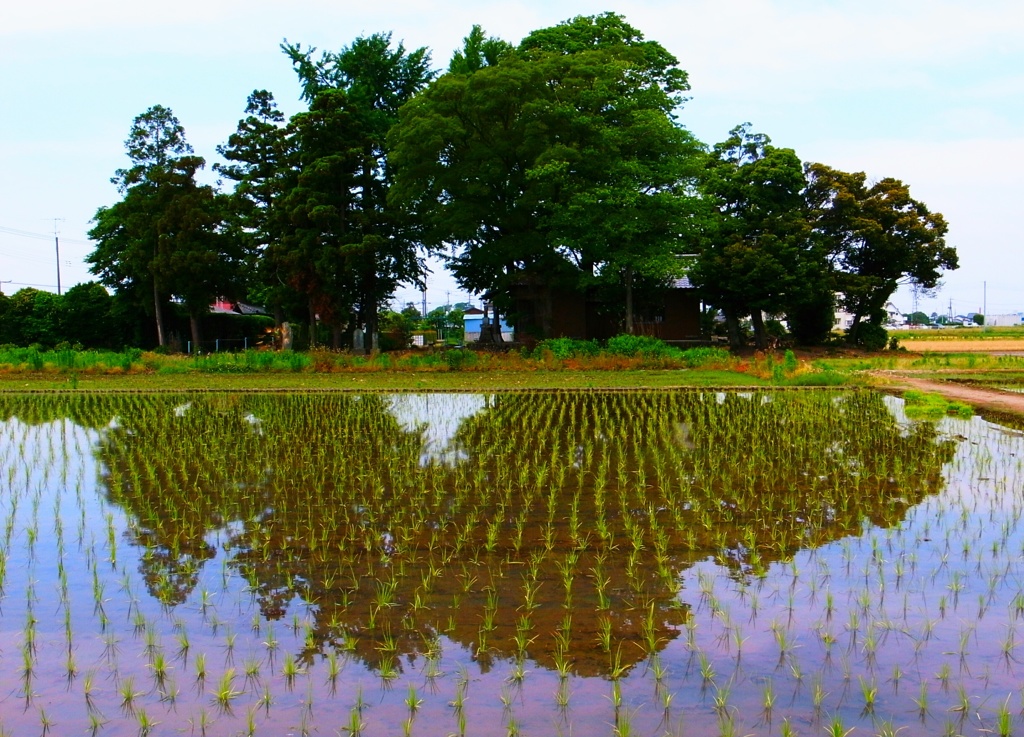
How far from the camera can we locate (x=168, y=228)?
34.5 meters

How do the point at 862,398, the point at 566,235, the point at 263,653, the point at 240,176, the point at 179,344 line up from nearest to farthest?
the point at 263,653, the point at 862,398, the point at 566,235, the point at 240,176, the point at 179,344

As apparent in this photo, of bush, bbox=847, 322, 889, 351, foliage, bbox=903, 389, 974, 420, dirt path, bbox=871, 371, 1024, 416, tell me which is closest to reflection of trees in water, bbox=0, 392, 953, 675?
foliage, bbox=903, 389, 974, 420

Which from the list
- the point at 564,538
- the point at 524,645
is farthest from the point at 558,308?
the point at 524,645

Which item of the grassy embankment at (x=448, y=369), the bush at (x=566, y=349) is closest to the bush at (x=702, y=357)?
the grassy embankment at (x=448, y=369)

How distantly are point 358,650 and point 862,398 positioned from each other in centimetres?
1430

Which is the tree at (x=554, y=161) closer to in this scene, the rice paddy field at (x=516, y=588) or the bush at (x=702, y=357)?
the bush at (x=702, y=357)

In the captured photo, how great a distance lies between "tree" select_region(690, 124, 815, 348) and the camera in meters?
30.8

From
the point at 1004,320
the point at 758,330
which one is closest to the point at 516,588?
the point at 758,330

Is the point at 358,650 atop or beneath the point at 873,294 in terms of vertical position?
beneath

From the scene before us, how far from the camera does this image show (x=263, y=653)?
490 centimetres

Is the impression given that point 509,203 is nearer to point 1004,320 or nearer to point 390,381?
point 390,381

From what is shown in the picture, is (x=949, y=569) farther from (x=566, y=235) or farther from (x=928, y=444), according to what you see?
(x=566, y=235)

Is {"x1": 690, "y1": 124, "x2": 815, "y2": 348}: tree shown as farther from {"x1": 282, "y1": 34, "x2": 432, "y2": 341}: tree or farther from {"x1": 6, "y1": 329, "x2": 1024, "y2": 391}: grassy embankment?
{"x1": 282, "y1": 34, "x2": 432, "y2": 341}: tree

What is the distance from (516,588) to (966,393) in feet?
46.7
